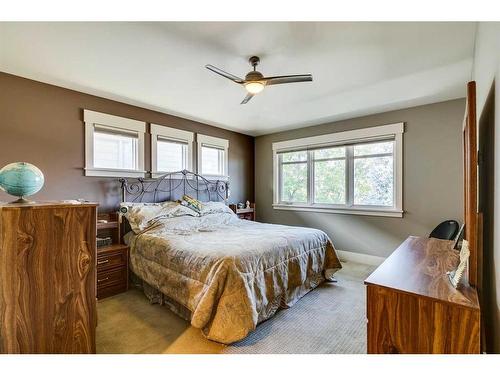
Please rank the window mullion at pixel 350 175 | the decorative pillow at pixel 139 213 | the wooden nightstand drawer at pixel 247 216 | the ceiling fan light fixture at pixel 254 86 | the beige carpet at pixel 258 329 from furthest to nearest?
the wooden nightstand drawer at pixel 247 216
the window mullion at pixel 350 175
the decorative pillow at pixel 139 213
the ceiling fan light fixture at pixel 254 86
the beige carpet at pixel 258 329

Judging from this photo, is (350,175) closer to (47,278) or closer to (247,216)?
(247,216)

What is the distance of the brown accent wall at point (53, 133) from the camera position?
2654 mm

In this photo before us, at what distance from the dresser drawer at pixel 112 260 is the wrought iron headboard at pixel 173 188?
90cm

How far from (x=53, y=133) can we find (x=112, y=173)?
80cm

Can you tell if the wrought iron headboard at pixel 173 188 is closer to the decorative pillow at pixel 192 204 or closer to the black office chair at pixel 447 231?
the decorative pillow at pixel 192 204

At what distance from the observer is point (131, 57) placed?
230 centimetres

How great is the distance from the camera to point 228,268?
6.57 feet

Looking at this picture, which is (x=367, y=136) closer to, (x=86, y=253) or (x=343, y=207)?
(x=343, y=207)

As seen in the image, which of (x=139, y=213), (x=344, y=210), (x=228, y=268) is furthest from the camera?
(x=344, y=210)

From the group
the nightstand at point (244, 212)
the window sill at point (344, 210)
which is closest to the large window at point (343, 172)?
the window sill at point (344, 210)

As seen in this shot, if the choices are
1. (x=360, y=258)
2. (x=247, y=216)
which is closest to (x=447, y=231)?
(x=360, y=258)

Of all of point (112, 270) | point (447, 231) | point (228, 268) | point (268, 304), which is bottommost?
point (268, 304)

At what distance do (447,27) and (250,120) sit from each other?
301 cm
